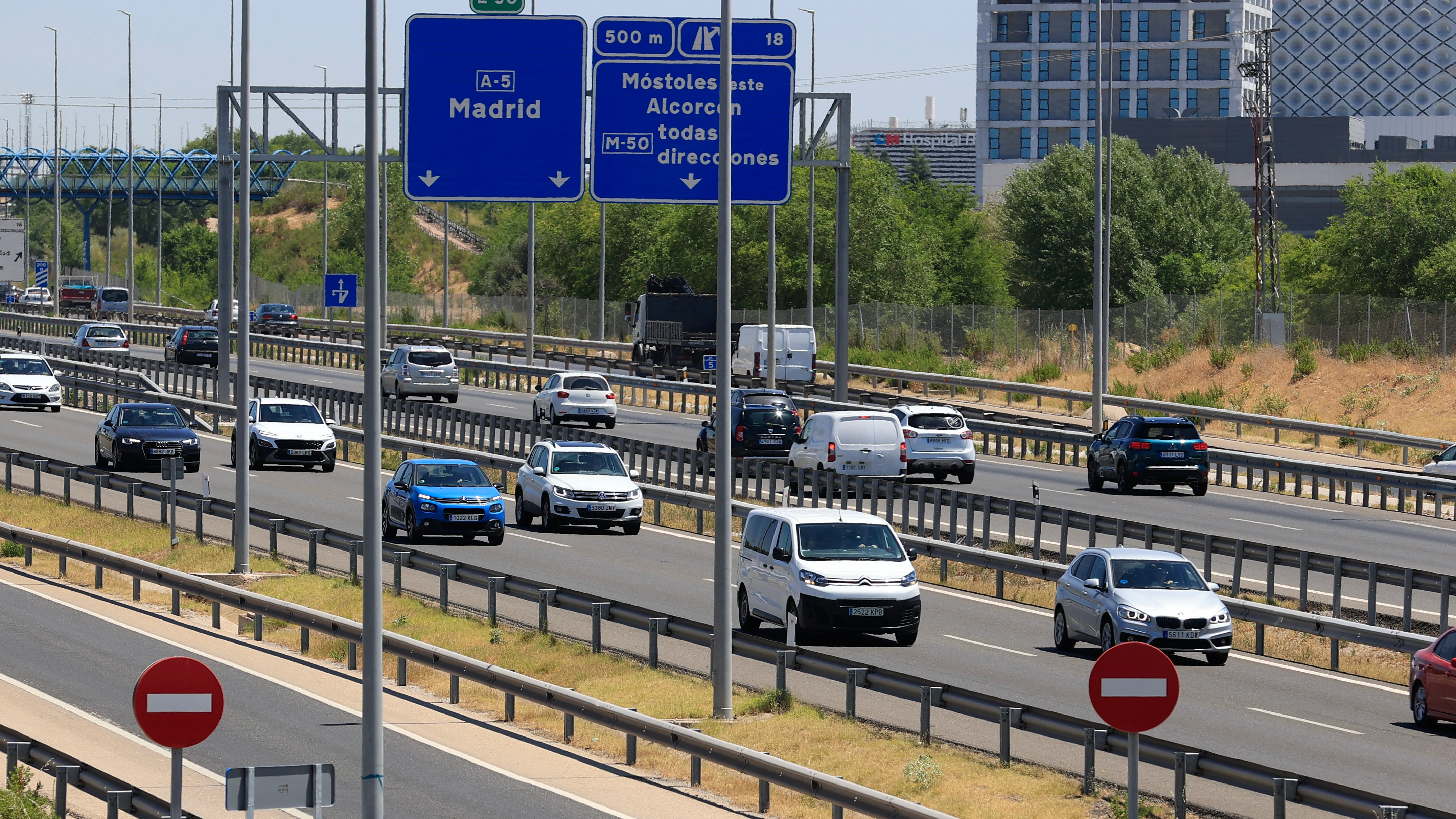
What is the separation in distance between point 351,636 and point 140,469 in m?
22.5

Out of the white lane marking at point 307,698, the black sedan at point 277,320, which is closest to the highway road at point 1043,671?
the white lane marking at point 307,698

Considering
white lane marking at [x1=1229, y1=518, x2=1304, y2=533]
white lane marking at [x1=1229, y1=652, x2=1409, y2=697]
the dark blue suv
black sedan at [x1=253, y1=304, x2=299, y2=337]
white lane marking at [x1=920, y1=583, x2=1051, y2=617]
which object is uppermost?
black sedan at [x1=253, y1=304, x2=299, y2=337]

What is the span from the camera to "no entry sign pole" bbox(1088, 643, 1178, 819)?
39.3ft

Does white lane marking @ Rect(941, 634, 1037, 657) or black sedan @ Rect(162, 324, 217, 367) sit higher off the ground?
black sedan @ Rect(162, 324, 217, 367)

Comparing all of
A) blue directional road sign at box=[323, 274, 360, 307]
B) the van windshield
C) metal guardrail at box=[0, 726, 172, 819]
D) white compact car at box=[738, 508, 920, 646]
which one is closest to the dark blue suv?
white compact car at box=[738, 508, 920, 646]

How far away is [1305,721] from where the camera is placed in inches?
784

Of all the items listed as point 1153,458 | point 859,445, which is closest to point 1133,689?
point 859,445

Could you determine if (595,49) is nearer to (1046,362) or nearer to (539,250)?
(1046,362)

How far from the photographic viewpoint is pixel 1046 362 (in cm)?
7062

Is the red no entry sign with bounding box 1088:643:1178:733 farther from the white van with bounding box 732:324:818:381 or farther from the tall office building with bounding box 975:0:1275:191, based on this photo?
the tall office building with bounding box 975:0:1275:191

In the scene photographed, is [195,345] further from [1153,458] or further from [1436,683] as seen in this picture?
[1436,683]

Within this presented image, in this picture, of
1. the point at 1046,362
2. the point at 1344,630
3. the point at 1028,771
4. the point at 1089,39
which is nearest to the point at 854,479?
the point at 1344,630

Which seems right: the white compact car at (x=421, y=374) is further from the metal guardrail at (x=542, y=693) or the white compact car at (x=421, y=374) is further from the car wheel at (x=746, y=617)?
the car wheel at (x=746, y=617)

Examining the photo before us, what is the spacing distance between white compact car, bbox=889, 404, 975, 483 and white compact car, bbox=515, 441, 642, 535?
23.8ft
